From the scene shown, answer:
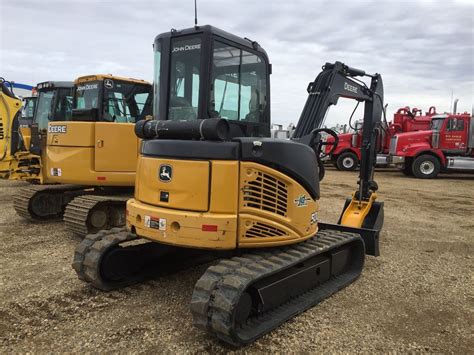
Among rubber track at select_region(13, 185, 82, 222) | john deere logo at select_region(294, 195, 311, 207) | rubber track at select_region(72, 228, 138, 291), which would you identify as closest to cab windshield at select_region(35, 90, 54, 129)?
rubber track at select_region(13, 185, 82, 222)

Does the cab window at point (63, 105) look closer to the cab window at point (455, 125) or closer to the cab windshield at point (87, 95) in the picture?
the cab windshield at point (87, 95)

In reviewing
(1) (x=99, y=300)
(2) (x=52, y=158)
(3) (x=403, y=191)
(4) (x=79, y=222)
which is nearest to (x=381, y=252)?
(1) (x=99, y=300)

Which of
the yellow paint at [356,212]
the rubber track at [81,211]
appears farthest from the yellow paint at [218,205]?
the rubber track at [81,211]

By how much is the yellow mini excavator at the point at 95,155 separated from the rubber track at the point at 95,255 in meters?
2.15

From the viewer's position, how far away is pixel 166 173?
4.03m

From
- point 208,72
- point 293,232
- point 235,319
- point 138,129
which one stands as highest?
point 208,72

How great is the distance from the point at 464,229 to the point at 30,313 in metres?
7.70

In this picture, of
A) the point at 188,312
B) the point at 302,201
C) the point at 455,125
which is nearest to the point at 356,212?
the point at 302,201

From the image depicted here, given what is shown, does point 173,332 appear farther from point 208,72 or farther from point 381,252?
point 381,252

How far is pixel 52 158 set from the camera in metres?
7.72

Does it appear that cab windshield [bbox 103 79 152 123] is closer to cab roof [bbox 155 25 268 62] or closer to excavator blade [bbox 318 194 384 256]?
cab roof [bbox 155 25 268 62]

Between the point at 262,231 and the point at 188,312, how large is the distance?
3.70 feet

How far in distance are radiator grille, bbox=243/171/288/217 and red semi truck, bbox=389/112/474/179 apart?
15.5m

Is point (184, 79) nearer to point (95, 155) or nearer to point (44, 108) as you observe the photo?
point (95, 155)
